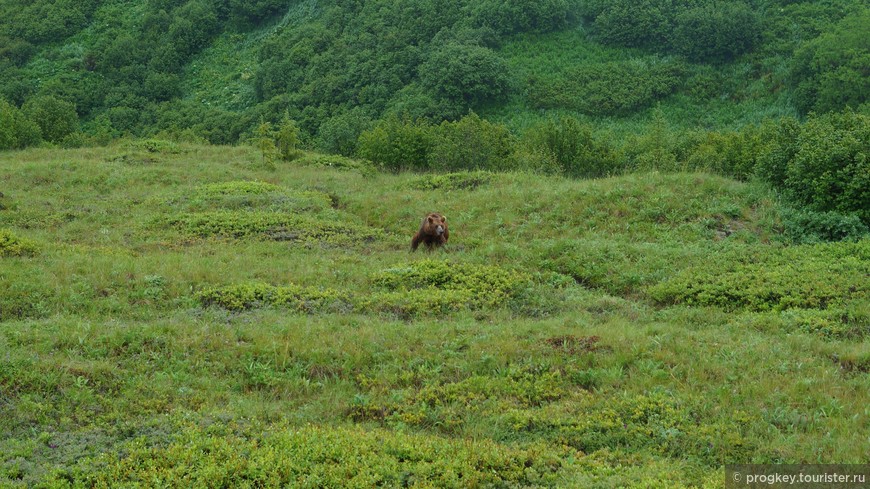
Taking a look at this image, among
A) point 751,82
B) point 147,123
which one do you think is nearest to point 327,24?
point 147,123

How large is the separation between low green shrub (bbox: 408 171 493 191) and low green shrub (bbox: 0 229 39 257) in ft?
41.7

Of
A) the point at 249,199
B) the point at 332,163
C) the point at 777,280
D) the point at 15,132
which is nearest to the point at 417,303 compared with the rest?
the point at 777,280

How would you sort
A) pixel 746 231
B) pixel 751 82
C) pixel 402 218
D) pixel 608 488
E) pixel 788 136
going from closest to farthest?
pixel 608 488, pixel 746 231, pixel 788 136, pixel 402 218, pixel 751 82

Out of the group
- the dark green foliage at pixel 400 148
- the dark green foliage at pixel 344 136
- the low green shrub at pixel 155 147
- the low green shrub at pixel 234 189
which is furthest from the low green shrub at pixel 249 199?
the dark green foliage at pixel 344 136

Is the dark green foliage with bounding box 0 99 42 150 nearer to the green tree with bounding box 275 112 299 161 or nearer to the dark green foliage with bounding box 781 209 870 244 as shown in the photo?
the green tree with bounding box 275 112 299 161

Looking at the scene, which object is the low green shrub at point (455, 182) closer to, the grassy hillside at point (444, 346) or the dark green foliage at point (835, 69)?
the grassy hillside at point (444, 346)

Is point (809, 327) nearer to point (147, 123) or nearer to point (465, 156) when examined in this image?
point (465, 156)

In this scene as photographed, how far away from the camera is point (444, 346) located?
9953 mm

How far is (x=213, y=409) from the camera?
7816 millimetres

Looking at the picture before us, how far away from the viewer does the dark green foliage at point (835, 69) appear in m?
49.2

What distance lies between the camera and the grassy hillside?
6.71 m

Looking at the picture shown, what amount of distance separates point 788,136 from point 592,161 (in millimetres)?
11408

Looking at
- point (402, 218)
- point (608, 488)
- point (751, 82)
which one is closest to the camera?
point (608, 488)

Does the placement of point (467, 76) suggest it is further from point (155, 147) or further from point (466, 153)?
point (155, 147)
